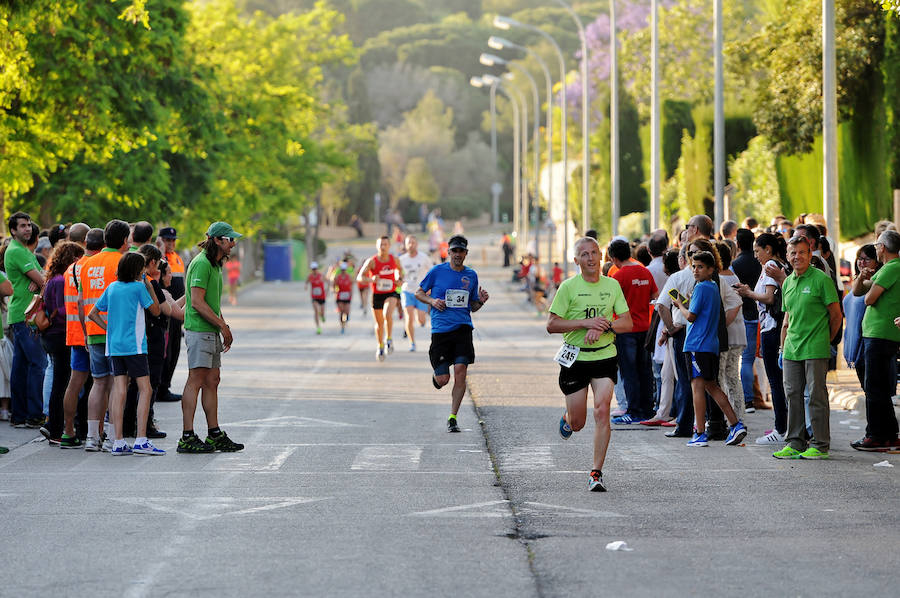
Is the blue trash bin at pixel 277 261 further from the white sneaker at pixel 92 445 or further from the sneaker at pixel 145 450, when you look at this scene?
the sneaker at pixel 145 450

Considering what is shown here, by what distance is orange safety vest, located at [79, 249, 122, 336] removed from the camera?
1298cm

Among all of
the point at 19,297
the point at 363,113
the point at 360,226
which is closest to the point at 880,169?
the point at 19,297

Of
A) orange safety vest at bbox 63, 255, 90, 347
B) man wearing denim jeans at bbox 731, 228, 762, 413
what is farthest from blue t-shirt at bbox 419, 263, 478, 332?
orange safety vest at bbox 63, 255, 90, 347

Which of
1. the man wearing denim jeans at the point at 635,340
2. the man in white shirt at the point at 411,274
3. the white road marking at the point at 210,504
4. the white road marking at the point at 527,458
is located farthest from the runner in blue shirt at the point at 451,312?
the man in white shirt at the point at 411,274

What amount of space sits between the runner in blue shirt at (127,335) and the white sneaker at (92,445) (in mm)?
313

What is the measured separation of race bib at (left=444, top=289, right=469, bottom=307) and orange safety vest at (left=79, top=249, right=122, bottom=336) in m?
3.26

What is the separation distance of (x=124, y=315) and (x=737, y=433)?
16.7 ft

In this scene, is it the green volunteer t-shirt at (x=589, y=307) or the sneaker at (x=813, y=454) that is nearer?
the green volunteer t-shirt at (x=589, y=307)

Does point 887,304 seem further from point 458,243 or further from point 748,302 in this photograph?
point 458,243

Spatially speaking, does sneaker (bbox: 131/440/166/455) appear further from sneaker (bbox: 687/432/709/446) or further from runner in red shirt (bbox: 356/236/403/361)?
runner in red shirt (bbox: 356/236/403/361)

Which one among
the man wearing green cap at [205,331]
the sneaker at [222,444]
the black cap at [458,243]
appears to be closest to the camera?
the man wearing green cap at [205,331]

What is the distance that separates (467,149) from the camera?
115562 mm

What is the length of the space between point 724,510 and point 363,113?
105 metres

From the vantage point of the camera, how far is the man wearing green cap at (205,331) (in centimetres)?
1279
